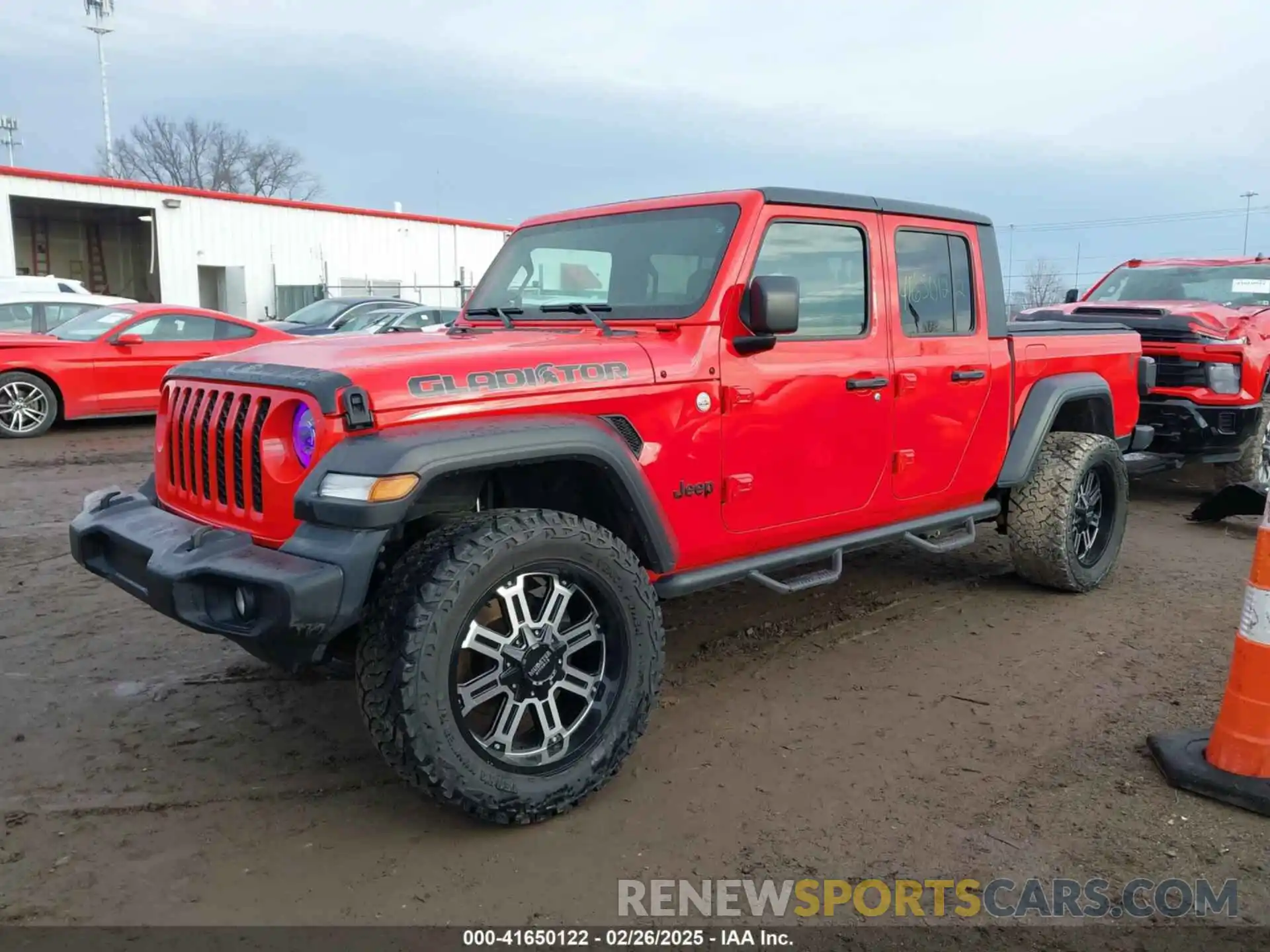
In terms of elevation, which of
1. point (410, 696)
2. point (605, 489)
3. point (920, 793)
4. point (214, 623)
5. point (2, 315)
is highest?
point (2, 315)

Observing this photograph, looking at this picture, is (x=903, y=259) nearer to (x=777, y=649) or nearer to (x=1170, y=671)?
(x=777, y=649)

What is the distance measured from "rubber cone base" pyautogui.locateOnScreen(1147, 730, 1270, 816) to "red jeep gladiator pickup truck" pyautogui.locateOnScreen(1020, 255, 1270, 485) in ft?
13.5

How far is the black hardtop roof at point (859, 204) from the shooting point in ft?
12.8

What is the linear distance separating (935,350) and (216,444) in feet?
9.88

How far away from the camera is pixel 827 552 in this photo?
13.4 feet

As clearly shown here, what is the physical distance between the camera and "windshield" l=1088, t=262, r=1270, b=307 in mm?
8453

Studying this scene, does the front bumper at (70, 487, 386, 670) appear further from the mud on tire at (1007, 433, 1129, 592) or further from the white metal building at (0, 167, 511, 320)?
the white metal building at (0, 167, 511, 320)

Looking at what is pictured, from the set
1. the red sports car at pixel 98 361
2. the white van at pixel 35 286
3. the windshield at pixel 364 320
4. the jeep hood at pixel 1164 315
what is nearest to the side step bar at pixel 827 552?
→ the jeep hood at pixel 1164 315

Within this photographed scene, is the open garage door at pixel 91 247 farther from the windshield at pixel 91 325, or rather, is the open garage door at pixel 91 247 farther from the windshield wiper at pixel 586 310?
the windshield wiper at pixel 586 310

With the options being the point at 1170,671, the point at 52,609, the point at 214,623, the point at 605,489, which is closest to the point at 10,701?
the point at 52,609

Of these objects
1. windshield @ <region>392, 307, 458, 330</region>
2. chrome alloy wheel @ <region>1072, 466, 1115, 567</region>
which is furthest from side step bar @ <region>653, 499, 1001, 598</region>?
windshield @ <region>392, 307, 458, 330</region>

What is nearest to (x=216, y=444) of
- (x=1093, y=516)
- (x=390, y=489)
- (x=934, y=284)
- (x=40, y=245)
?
(x=390, y=489)

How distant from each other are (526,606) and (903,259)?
2471 mm

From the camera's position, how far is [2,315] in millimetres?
10961
